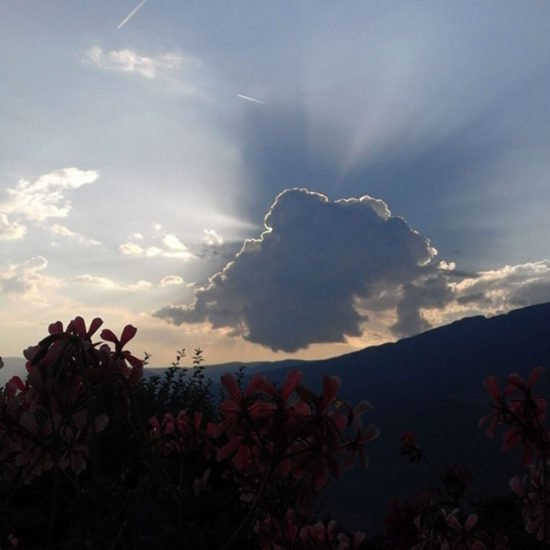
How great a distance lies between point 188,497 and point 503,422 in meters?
1.73

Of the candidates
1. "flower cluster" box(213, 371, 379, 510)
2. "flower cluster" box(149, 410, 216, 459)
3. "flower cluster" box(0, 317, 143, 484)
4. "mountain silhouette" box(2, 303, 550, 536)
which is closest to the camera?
"flower cluster" box(213, 371, 379, 510)

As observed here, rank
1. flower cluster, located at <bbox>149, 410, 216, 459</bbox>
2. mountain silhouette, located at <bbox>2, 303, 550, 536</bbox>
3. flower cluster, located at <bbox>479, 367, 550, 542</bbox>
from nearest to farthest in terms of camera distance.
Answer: flower cluster, located at <bbox>479, 367, 550, 542</bbox>, flower cluster, located at <bbox>149, 410, 216, 459</bbox>, mountain silhouette, located at <bbox>2, 303, 550, 536</bbox>

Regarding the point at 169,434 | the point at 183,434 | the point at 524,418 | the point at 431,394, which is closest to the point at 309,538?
the point at 183,434

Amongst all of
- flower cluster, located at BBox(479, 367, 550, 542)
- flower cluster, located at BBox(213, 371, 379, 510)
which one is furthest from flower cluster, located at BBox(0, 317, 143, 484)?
flower cluster, located at BBox(479, 367, 550, 542)

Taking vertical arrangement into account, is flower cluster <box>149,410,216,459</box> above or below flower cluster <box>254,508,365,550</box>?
above

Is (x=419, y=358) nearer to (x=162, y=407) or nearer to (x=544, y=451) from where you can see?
(x=162, y=407)

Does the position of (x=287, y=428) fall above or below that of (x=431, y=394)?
below

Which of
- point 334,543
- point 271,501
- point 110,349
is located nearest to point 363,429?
point 271,501

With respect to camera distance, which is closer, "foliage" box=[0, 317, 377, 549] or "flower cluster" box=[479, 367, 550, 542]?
"foliage" box=[0, 317, 377, 549]

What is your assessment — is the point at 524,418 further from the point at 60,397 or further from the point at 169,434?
A: the point at 60,397

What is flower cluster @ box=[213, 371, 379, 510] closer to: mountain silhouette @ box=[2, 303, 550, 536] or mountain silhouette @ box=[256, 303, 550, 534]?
mountain silhouette @ box=[2, 303, 550, 536]

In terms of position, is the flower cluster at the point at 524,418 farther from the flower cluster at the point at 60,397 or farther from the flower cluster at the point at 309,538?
the flower cluster at the point at 60,397

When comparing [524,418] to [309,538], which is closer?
[524,418]


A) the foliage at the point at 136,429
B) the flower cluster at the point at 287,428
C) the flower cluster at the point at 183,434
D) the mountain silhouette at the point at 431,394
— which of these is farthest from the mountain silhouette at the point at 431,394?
the flower cluster at the point at 287,428
